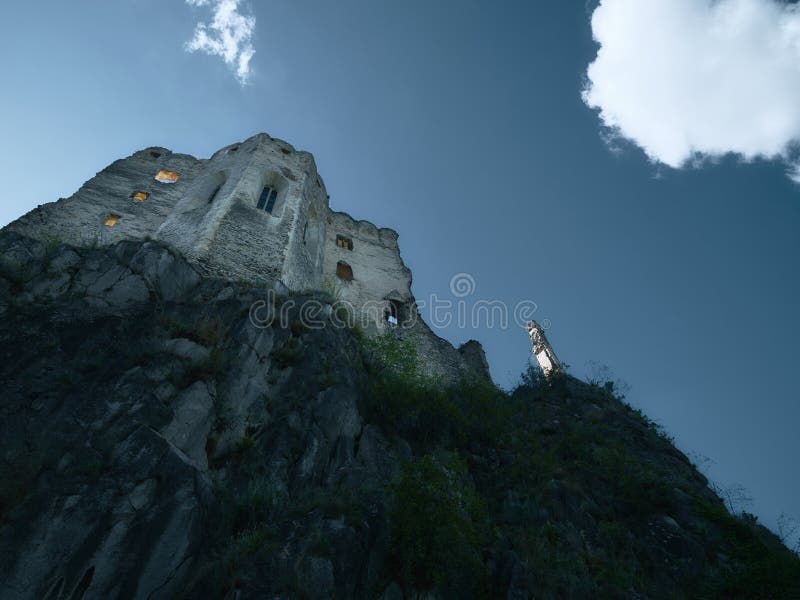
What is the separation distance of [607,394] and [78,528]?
1469cm

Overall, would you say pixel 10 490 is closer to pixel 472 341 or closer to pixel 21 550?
pixel 21 550

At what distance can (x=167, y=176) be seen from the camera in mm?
19234

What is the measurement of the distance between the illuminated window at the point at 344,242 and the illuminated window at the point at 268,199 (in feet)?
16.0

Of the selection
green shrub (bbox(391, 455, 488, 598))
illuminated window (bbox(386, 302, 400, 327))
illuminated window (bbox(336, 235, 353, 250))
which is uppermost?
illuminated window (bbox(336, 235, 353, 250))

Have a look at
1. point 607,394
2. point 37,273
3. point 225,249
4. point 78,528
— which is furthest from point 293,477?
point 607,394

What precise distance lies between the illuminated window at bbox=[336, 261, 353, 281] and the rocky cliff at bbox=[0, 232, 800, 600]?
7.47 meters

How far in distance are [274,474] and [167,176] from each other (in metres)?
16.8

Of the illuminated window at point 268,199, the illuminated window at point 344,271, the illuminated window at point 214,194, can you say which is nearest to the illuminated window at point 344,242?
the illuminated window at point 344,271

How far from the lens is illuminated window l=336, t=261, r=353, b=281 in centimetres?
1989

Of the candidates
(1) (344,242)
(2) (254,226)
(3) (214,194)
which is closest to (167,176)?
(3) (214,194)

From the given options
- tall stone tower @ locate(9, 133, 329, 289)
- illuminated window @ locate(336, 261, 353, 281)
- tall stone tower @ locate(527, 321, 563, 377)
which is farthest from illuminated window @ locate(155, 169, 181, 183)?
tall stone tower @ locate(527, 321, 563, 377)

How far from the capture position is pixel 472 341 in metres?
19.6

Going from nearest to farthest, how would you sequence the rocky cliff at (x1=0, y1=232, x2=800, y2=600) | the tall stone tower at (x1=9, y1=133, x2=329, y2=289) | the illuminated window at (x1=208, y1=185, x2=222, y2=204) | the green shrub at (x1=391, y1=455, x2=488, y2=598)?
the rocky cliff at (x1=0, y1=232, x2=800, y2=600), the green shrub at (x1=391, y1=455, x2=488, y2=598), the tall stone tower at (x1=9, y1=133, x2=329, y2=289), the illuminated window at (x1=208, y1=185, x2=222, y2=204)

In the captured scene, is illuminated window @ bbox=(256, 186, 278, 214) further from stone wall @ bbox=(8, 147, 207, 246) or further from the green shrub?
the green shrub
